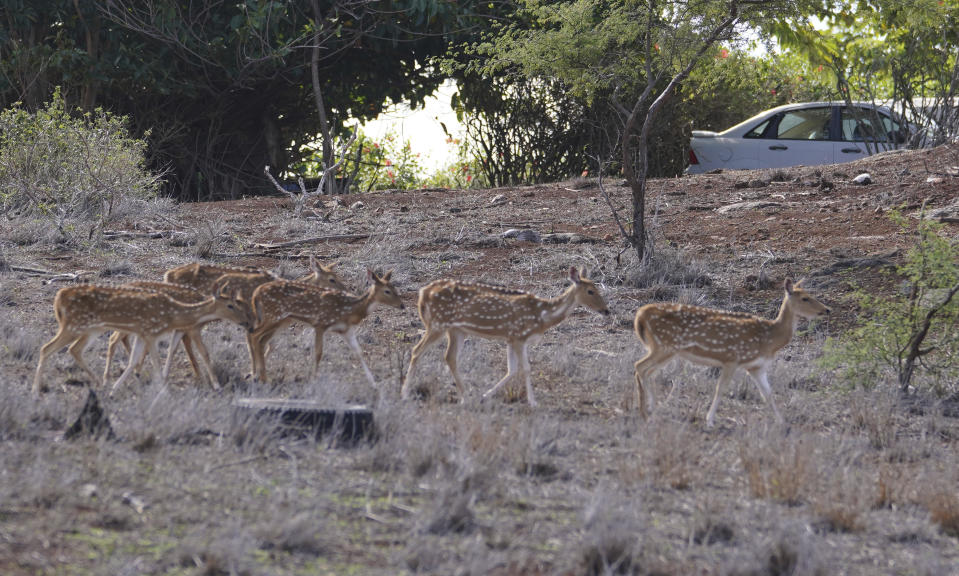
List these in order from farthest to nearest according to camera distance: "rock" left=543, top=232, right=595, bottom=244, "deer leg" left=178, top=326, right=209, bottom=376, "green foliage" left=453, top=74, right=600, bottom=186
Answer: "green foliage" left=453, top=74, right=600, bottom=186
"rock" left=543, top=232, right=595, bottom=244
"deer leg" left=178, top=326, right=209, bottom=376

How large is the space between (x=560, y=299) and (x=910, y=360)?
125 inches

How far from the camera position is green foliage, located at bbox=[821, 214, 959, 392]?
34.9ft

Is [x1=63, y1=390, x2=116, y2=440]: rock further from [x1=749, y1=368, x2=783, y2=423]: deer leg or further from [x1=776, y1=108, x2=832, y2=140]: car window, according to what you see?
[x1=776, y1=108, x2=832, y2=140]: car window

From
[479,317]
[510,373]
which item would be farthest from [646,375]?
[479,317]

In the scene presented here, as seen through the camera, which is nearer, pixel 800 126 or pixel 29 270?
pixel 29 270

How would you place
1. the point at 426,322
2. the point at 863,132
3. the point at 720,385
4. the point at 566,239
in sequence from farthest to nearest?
the point at 863,132 → the point at 566,239 → the point at 426,322 → the point at 720,385

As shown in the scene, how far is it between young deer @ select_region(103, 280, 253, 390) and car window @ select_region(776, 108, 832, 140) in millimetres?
15587

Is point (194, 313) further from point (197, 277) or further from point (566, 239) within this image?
point (566, 239)

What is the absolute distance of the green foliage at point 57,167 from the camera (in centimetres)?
1817

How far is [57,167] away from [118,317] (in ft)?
33.1

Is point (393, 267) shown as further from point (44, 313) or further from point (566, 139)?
point (566, 139)

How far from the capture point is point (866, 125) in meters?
23.7

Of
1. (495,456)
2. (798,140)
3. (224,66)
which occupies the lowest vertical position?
(495,456)

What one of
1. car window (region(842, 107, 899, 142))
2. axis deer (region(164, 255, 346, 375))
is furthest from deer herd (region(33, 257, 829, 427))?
car window (region(842, 107, 899, 142))
